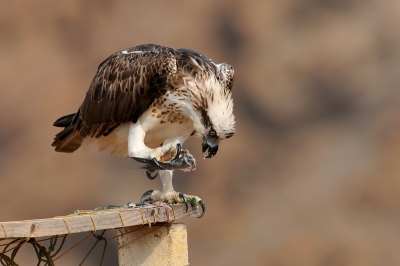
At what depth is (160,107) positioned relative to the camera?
4711 mm

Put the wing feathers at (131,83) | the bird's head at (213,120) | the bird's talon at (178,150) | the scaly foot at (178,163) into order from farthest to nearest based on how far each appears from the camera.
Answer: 1. the wing feathers at (131,83)
2. the bird's head at (213,120)
3. the bird's talon at (178,150)
4. the scaly foot at (178,163)

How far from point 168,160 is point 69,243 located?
178 inches

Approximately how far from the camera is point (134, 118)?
4.77 m

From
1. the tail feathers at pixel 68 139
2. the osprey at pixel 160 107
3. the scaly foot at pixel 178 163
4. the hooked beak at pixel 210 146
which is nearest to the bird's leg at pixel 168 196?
the osprey at pixel 160 107

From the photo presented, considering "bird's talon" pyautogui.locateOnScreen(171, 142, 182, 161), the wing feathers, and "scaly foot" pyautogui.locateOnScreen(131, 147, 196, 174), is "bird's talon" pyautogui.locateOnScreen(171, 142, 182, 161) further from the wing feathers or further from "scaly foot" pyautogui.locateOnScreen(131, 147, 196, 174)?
the wing feathers

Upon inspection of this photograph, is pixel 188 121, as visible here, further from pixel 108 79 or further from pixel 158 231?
pixel 158 231

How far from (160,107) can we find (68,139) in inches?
34.3

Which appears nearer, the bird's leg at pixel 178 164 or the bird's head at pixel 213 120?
the bird's leg at pixel 178 164

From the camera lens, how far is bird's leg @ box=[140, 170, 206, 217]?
14.3 feet

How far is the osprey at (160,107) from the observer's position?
15.0 feet

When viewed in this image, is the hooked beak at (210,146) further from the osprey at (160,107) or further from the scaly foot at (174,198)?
the scaly foot at (174,198)

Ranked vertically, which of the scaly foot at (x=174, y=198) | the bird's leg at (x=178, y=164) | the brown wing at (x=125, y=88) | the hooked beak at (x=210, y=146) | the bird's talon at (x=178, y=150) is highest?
the brown wing at (x=125, y=88)

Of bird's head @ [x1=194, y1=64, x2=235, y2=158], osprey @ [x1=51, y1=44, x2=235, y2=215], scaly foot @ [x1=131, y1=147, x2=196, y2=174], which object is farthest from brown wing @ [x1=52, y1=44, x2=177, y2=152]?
scaly foot @ [x1=131, y1=147, x2=196, y2=174]

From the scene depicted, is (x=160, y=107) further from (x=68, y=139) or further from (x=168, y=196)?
(x=68, y=139)
